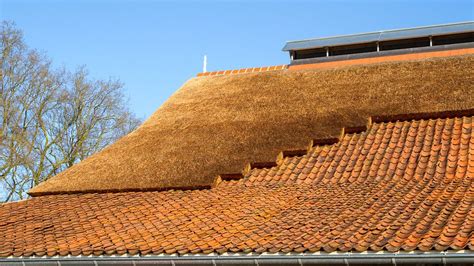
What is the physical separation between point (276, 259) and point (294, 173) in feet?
16.6

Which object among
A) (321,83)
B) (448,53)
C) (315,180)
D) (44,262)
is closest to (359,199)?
(315,180)

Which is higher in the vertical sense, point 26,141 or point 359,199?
point 359,199

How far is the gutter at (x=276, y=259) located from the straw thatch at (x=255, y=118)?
407 centimetres

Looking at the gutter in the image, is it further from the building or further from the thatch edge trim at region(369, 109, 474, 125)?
the thatch edge trim at region(369, 109, 474, 125)

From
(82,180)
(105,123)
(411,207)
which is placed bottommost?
(105,123)

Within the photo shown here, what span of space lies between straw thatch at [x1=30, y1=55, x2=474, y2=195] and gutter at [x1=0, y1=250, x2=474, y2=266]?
13.4ft

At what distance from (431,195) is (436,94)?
19.2ft

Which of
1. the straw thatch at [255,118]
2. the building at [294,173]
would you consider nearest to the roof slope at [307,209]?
the building at [294,173]

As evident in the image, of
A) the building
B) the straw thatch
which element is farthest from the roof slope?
the straw thatch

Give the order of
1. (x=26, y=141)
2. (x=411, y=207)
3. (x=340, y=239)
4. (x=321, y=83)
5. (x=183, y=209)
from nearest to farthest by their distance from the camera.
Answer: (x=340, y=239), (x=411, y=207), (x=183, y=209), (x=321, y=83), (x=26, y=141)

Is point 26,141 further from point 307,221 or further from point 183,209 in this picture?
point 307,221

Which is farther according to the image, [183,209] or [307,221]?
[183,209]

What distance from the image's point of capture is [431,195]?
9.83m

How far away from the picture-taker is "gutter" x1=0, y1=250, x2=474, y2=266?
703 cm
